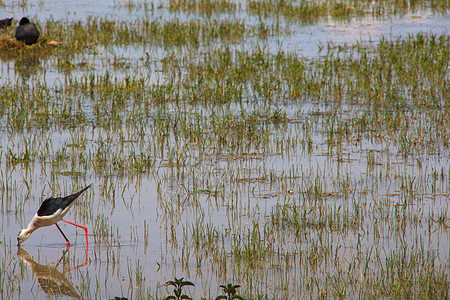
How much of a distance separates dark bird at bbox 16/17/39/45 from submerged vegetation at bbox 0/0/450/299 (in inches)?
13.9

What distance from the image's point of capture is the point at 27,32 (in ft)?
45.4

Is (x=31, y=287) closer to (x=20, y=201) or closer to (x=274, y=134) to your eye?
(x=20, y=201)

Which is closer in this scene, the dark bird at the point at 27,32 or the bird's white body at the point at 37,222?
the bird's white body at the point at 37,222

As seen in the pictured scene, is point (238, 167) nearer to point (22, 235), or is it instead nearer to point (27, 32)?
point (22, 235)

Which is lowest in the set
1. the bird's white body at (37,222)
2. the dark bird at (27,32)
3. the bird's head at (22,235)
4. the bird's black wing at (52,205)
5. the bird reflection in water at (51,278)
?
the bird reflection in water at (51,278)

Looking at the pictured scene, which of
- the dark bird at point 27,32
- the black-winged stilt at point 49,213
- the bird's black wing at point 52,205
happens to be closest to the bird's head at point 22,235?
the black-winged stilt at point 49,213

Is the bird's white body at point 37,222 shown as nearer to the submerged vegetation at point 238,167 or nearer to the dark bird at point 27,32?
the submerged vegetation at point 238,167

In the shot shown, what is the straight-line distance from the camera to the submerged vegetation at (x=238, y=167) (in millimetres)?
4637

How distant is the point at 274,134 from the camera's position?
835 cm

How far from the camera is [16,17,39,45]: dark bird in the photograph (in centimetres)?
1378

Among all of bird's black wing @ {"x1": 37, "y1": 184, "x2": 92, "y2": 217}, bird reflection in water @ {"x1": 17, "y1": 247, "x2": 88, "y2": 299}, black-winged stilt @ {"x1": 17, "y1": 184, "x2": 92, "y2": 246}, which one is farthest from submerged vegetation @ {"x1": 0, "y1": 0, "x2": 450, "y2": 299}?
bird's black wing @ {"x1": 37, "y1": 184, "x2": 92, "y2": 217}

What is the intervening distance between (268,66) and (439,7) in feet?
35.5

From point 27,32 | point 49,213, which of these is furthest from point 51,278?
point 27,32

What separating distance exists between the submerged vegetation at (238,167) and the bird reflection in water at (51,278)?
5 cm
